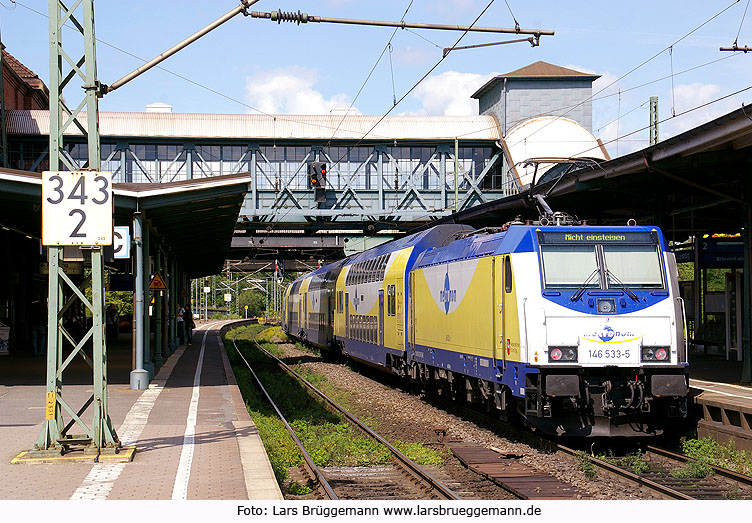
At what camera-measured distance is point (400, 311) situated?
19.3m

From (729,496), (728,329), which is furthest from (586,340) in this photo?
(728,329)

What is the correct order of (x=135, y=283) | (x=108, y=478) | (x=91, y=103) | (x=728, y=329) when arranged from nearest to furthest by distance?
1. (x=108, y=478)
2. (x=91, y=103)
3. (x=135, y=283)
4. (x=728, y=329)

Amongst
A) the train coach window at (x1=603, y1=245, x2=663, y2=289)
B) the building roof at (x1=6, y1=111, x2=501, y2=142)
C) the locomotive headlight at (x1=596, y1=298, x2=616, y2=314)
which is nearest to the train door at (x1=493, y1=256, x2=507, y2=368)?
the locomotive headlight at (x1=596, y1=298, x2=616, y2=314)

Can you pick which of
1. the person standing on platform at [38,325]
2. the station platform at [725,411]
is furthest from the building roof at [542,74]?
the station platform at [725,411]

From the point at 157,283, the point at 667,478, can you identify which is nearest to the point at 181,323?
the point at 157,283

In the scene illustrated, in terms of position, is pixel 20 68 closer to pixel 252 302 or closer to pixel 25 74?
pixel 25 74

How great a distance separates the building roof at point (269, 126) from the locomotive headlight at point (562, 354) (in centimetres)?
2641

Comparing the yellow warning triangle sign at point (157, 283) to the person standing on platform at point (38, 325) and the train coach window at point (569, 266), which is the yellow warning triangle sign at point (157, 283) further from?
the train coach window at point (569, 266)

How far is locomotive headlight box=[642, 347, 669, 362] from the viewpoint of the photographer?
11.8 meters

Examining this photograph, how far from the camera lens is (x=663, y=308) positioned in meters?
11.9

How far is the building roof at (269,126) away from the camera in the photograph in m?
37.1

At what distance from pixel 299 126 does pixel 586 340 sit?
91.4ft

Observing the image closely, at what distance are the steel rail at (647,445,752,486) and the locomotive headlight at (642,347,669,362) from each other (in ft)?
4.05

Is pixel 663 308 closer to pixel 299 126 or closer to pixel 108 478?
pixel 108 478
